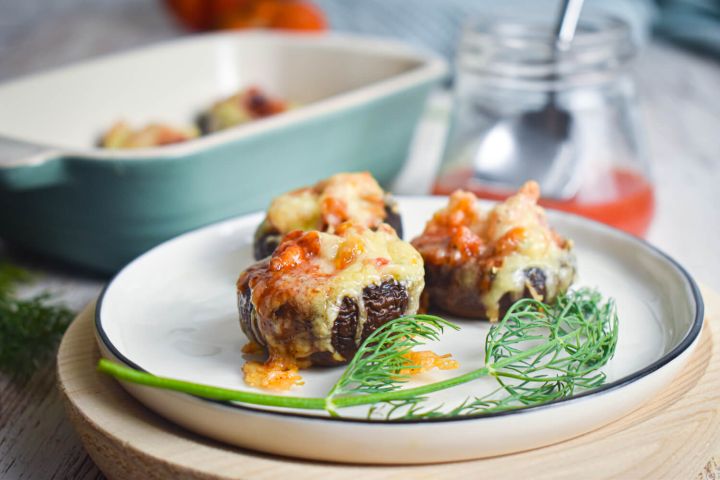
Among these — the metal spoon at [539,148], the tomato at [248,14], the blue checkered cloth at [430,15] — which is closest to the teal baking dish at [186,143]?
the metal spoon at [539,148]

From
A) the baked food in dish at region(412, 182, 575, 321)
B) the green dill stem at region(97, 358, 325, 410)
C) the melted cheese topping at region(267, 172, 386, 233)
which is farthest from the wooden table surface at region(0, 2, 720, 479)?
the baked food in dish at region(412, 182, 575, 321)

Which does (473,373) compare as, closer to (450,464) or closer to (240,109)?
(450,464)

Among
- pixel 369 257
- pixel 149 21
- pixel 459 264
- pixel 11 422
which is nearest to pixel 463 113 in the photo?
pixel 459 264

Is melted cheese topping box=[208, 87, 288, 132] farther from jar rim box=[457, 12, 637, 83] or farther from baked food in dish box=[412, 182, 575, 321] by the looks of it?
baked food in dish box=[412, 182, 575, 321]

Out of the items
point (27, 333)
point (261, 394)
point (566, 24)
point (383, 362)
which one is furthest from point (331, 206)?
point (566, 24)

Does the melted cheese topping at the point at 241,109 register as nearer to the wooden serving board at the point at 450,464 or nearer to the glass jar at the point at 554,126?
the glass jar at the point at 554,126

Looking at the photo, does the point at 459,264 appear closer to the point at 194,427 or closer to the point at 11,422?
the point at 194,427
